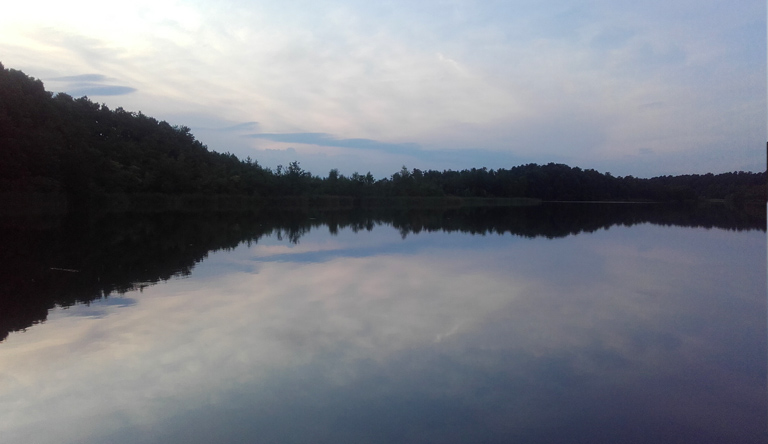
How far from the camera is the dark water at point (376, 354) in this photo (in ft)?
12.2

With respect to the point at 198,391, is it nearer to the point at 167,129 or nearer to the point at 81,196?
the point at 81,196

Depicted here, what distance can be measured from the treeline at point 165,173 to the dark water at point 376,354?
24231mm

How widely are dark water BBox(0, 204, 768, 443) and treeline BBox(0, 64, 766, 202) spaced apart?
79.5 ft

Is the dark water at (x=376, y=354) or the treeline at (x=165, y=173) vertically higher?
the treeline at (x=165, y=173)

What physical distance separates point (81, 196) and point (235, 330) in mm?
37736

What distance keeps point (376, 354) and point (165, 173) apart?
48588mm

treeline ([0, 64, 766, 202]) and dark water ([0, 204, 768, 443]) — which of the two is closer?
dark water ([0, 204, 768, 443])

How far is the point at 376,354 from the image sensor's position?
5246 millimetres

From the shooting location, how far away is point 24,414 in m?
3.85

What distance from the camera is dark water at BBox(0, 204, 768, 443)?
3.73 metres

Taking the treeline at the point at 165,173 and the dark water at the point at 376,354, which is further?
the treeline at the point at 165,173

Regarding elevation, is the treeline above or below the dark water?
above

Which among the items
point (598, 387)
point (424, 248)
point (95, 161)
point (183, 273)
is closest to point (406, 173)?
point (95, 161)

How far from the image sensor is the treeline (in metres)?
30.5
